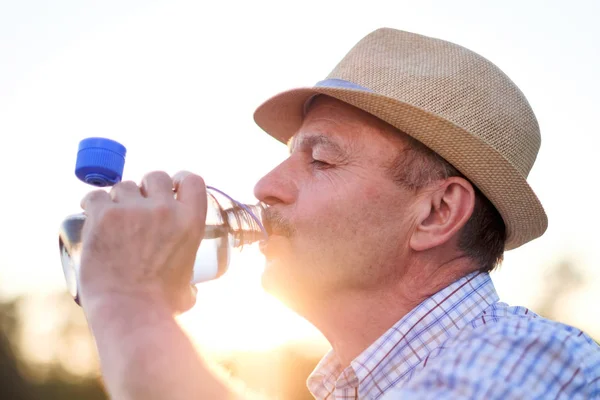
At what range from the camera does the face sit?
9.52 feet

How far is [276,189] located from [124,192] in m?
0.95

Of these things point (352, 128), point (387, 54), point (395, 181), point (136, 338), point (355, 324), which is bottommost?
point (355, 324)

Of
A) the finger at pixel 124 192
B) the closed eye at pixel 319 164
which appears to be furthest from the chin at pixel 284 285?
the finger at pixel 124 192

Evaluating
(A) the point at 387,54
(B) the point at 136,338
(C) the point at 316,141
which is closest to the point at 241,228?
(C) the point at 316,141

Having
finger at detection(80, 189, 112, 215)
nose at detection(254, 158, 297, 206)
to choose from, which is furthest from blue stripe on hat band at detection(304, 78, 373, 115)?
finger at detection(80, 189, 112, 215)

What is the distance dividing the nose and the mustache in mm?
46

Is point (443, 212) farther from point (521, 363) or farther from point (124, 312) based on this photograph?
point (124, 312)

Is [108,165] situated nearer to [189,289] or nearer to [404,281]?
[189,289]

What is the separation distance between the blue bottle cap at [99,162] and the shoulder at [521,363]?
120 centimetres

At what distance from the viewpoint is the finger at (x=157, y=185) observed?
81.5 inches

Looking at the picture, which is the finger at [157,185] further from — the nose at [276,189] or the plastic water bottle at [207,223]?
the nose at [276,189]

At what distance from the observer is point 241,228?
300 centimetres

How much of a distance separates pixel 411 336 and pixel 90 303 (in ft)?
4.30

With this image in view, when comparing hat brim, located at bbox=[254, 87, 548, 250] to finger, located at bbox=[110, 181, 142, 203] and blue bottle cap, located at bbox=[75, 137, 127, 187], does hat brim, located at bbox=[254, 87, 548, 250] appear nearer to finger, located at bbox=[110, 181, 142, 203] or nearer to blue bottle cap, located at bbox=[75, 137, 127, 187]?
blue bottle cap, located at bbox=[75, 137, 127, 187]
